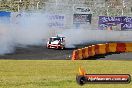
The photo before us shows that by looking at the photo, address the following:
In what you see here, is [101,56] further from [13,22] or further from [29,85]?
[29,85]

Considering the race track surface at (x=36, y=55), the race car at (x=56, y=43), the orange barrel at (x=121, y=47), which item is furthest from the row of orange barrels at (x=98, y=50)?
the race car at (x=56, y=43)

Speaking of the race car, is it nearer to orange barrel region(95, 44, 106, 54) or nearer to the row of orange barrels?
the row of orange barrels

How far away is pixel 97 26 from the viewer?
171 ft

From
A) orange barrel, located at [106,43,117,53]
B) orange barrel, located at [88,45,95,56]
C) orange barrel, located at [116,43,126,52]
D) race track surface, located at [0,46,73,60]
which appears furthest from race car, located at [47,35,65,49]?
orange barrel, located at [88,45,95,56]

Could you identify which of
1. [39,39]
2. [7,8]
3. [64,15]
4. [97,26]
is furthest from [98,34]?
[7,8]

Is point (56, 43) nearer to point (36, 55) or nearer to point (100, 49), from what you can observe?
point (36, 55)

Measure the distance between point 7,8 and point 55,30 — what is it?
16133 mm

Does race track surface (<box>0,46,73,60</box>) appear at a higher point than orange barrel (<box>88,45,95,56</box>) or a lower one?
lower

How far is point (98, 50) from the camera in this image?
29469mm

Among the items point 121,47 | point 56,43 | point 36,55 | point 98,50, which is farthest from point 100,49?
point 56,43

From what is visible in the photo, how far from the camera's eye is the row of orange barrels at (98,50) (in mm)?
26641

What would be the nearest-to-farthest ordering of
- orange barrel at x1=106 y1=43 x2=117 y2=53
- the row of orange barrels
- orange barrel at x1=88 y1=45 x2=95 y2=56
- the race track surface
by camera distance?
the row of orange barrels, the race track surface, orange barrel at x1=88 y1=45 x2=95 y2=56, orange barrel at x1=106 y1=43 x2=117 y2=53

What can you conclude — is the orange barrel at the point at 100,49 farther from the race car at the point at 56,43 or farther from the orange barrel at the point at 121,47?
the race car at the point at 56,43

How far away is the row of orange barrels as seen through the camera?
87.4 ft
